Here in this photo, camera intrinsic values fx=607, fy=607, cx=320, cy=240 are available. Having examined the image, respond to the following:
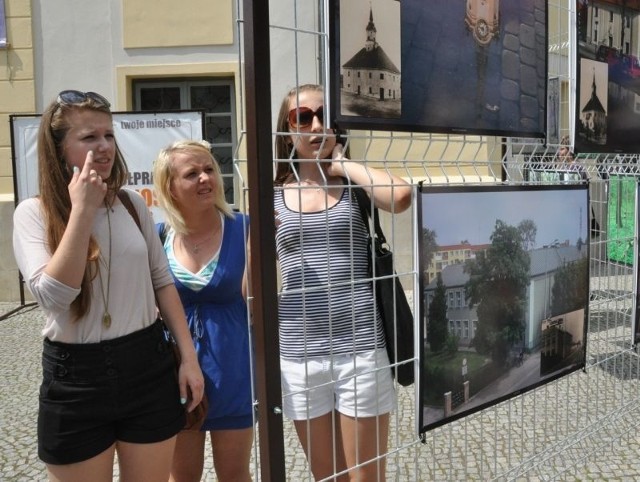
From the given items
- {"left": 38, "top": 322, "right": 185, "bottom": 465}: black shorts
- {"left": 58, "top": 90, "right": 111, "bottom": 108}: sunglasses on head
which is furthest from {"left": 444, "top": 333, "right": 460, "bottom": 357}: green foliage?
{"left": 58, "top": 90, "right": 111, "bottom": 108}: sunglasses on head

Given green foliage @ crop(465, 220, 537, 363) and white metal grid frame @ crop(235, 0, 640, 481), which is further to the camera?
white metal grid frame @ crop(235, 0, 640, 481)

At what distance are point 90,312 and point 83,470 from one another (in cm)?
44

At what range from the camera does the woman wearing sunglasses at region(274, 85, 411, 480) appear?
Answer: 5.67 ft

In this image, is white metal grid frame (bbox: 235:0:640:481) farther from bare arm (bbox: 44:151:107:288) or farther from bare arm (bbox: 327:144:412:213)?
bare arm (bbox: 44:151:107:288)

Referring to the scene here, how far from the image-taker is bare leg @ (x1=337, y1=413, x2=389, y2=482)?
1.84 meters

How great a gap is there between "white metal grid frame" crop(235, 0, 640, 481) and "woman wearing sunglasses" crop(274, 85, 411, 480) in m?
0.09

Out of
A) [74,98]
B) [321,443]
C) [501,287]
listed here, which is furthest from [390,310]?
[74,98]

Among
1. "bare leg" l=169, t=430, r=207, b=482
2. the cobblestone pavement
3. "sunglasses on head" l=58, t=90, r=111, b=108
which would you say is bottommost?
the cobblestone pavement

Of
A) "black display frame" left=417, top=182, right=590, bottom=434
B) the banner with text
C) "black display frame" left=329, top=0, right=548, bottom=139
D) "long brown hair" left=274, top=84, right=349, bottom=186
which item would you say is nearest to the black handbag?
"black display frame" left=417, top=182, right=590, bottom=434

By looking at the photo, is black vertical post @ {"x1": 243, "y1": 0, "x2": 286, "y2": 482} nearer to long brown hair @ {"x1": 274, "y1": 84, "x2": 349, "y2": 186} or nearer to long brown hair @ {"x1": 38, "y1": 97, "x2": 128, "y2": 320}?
long brown hair @ {"x1": 274, "y1": 84, "x2": 349, "y2": 186}

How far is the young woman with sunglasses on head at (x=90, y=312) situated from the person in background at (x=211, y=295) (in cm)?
24

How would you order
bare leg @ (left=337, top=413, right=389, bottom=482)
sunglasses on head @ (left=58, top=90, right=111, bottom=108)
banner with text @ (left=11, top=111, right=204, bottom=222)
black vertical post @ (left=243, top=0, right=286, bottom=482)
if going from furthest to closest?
banner with text @ (left=11, top=111, right=204, bottom=222) → bare leg @ (left=337, top=413, right=389, bottom=482) → sunglasses on head @ (left=58, top=90, right=111, bottom=108) → black vertical post @ (left=243, top=0, right=286, bottom=482)

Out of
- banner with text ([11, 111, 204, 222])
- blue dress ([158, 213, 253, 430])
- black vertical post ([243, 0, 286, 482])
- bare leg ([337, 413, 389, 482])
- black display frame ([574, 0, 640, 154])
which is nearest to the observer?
black vertical post ([243, 0, 286, 482])

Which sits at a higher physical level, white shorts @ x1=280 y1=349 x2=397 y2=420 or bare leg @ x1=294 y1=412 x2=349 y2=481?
white shorts @ x1=280 y1=349 x2=397 y2=420
